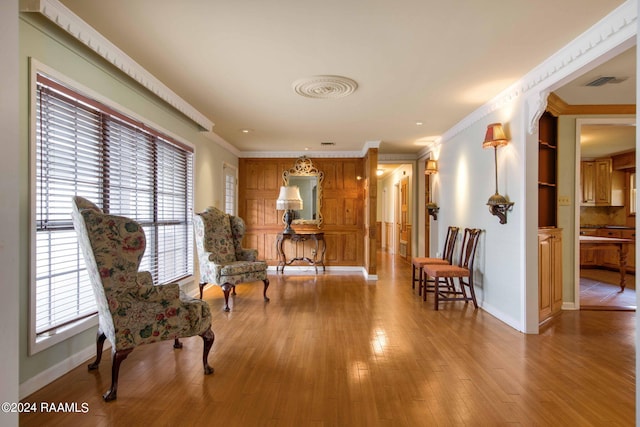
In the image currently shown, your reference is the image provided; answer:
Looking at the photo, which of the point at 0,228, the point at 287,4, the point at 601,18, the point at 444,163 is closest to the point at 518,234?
the point at 601,18

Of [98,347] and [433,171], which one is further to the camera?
[433,171]

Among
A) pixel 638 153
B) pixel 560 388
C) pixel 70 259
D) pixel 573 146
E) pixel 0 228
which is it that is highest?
pixel 573 146

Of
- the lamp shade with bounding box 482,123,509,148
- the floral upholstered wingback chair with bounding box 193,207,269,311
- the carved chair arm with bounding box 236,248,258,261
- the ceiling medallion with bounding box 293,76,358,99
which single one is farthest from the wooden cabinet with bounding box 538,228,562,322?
the carved chair arm with bounding box 236,248,258,261

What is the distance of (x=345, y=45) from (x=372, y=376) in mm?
2398

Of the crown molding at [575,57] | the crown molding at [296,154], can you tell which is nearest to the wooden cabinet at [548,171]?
the crown molding at [575,57]

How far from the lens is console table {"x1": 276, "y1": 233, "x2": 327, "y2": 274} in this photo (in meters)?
6.04

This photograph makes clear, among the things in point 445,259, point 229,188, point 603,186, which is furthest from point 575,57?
point 603,186

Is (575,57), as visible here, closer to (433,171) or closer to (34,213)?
(433,171)

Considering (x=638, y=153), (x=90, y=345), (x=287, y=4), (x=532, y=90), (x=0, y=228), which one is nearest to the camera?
(x=0, y=228)

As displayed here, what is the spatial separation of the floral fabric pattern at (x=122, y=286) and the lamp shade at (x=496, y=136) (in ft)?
10.8

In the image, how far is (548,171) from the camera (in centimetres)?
365

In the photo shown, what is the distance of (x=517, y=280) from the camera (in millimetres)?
3127

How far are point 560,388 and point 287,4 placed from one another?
2958 millimetres

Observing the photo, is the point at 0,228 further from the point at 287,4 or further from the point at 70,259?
the point at 287,4
